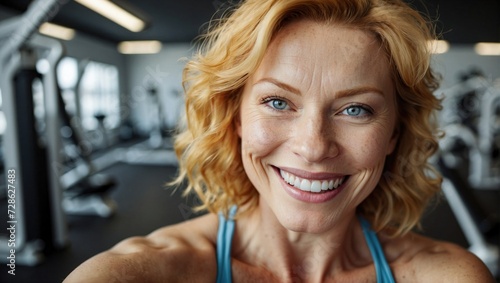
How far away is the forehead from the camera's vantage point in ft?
1.88

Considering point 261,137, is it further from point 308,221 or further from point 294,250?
point 294,250

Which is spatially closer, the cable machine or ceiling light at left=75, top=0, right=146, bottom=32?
ceiling light at left=75, top=0, right=146, bottom=32

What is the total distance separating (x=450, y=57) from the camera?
91 centimetres

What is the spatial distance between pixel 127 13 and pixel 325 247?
642 mm

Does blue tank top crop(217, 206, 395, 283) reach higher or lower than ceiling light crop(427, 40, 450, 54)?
lower

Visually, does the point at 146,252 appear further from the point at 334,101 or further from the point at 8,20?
the point at 8,20

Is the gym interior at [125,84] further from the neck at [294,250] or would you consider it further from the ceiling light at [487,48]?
the neck at [294,250]

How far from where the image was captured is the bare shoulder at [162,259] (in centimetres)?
58

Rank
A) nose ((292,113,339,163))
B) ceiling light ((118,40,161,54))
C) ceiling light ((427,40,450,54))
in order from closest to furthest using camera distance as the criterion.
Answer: nose ((292,113,339,163)), ceiling light ((427,40,450,54)), ceiling light ((118,40,161,54))

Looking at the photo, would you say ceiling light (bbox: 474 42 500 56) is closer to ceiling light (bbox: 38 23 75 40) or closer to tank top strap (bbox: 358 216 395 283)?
tank top strap (bbox: 358 216 395 283)

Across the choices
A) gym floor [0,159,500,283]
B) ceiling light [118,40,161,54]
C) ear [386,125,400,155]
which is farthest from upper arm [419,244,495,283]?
ceiling light [118,40,161,54]

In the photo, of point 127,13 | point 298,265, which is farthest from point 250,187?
point 127,13

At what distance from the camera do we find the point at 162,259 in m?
0.65

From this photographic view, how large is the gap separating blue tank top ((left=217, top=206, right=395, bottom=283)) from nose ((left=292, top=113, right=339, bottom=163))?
0.88 ft
